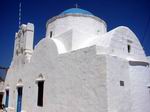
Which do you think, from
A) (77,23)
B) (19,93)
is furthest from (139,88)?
(19,93)

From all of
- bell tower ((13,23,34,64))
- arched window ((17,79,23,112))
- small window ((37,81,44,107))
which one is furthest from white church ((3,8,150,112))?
bell tower ((13,23,34,64))

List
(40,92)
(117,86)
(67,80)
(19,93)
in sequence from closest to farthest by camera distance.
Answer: (117,86) < (67,80) < (40,92) < (19,93)

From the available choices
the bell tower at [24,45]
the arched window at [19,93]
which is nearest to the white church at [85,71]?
the arched window at [19,93]

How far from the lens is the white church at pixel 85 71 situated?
22.2ft

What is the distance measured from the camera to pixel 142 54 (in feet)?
28.9

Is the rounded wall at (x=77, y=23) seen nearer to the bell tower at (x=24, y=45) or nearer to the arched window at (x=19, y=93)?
the bell tower at (x=24, y=45)

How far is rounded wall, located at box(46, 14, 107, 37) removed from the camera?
37.1 ft

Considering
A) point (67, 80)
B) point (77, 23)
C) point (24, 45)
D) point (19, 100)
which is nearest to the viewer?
point (67, 80)

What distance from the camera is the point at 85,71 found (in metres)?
7.40

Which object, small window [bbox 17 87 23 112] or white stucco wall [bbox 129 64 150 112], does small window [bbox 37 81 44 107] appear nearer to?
small window [bbox 17 87 23 112]

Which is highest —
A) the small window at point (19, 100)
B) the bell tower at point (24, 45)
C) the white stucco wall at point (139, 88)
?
the bell tower at point (24, 45)

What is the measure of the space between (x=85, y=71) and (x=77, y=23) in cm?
472

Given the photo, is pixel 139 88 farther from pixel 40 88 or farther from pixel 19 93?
pixel 19 93

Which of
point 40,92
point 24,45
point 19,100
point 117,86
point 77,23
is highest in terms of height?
point 77,23
